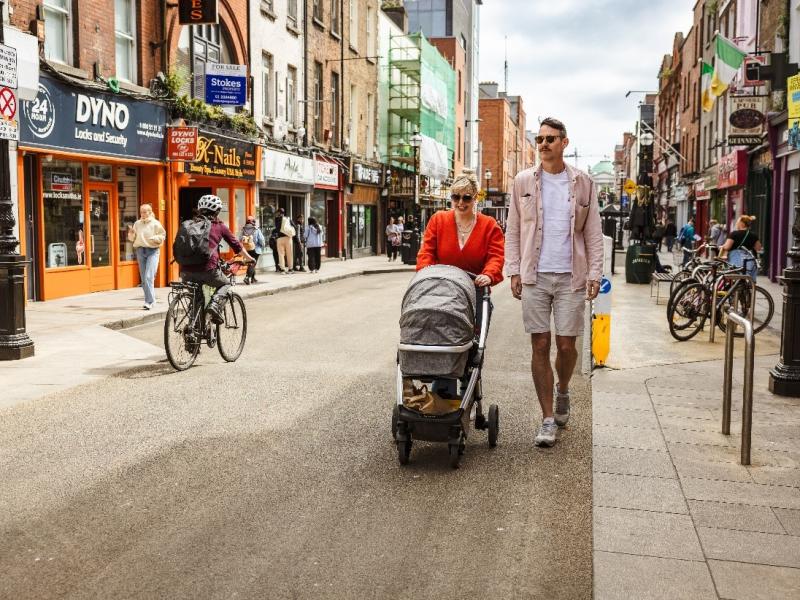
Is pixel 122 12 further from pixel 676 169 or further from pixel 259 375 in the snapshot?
pixel 676 169

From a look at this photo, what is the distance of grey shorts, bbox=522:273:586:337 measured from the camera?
5770 mm

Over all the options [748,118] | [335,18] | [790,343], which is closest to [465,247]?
[790,343]

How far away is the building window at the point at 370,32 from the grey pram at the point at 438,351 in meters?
33.5

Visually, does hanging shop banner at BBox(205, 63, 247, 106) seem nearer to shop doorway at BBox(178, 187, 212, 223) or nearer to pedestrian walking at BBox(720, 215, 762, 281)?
shop doorway at BBox(178, 187, 212, 223)

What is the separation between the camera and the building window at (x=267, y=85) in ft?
84.1

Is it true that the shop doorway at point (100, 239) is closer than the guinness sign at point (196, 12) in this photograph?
Yes

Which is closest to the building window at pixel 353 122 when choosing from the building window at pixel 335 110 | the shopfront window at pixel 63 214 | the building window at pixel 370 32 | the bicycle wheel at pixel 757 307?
the building window at pixel 335 110

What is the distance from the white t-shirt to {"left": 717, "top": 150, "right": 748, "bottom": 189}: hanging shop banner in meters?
22.9

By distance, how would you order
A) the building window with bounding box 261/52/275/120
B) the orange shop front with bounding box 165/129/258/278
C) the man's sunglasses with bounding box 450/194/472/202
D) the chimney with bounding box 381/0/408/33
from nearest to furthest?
the man's sunglasses with bounding box 450/194/472/202 < the orange shop front with bounding box 165/129/258/278 < the building window with bounding box 261/52/275/120 < the chimney with bounding box 381/0/408/33

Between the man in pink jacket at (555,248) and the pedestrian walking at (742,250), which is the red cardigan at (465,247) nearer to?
the man in pink jacket at (555,248)

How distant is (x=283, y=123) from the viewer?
26.9 m

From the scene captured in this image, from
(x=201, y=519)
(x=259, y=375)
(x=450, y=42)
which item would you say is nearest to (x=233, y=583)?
(x=201, y=519)

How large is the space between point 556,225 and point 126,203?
589 inches

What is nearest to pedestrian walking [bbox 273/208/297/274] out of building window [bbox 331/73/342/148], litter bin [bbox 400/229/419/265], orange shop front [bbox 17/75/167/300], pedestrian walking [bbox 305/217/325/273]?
pedestrian walking [bbox 305/217/325/273]
